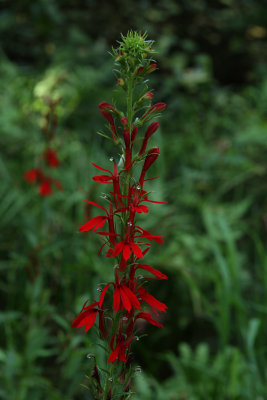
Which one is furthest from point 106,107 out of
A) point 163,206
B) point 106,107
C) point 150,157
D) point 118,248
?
point 163,206

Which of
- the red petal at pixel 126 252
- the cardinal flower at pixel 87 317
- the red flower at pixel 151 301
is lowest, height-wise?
the cardinal flower at pixel 87 317

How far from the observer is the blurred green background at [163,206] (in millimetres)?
1797

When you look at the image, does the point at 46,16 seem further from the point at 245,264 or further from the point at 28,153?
the point at 245,264

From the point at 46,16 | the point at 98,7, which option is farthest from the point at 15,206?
the point at 98,7

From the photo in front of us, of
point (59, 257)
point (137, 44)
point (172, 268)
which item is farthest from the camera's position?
point (59, 257)

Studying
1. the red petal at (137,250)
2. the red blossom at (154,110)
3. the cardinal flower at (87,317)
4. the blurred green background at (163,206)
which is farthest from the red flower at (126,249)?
the blurred green background at (163,206)

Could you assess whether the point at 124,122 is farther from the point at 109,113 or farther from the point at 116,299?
the point at 116,299

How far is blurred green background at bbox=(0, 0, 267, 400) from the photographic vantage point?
180 cm

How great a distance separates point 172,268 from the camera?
2.21 m

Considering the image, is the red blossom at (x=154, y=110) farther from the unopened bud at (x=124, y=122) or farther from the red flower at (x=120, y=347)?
the red flower at (x=120, y=347)

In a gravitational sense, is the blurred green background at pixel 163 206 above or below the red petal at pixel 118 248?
above

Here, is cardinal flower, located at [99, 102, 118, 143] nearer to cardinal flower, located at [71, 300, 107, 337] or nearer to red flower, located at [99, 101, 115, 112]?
red flower, located at [99, 101, 115, 112]

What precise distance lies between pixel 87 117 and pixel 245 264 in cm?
186

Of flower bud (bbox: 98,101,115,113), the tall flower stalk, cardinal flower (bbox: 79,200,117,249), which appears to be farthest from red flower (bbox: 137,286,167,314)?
flower bud (bbox: 98,101,115,113)
